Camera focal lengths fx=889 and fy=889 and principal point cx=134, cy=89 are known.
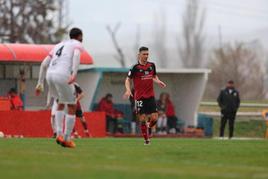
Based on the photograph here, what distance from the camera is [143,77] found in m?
19.8

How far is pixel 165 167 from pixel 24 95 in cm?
2380

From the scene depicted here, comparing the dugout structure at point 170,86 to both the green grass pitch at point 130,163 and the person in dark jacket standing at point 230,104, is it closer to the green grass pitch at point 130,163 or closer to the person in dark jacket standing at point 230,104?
the person in dark jacket standing at point 230,104

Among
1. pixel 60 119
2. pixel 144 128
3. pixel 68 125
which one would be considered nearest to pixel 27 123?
pixel 144 128

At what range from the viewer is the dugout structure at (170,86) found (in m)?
36.4

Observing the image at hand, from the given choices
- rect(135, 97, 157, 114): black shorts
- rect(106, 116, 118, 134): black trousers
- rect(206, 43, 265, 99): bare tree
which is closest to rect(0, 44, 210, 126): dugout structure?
rect(106, 116, 118, 134): black trousers

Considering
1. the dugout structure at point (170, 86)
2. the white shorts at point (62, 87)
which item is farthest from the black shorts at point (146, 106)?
the dugout structure at point (170, 86)

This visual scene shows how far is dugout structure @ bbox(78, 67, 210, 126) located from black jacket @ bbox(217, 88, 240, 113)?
5718mm

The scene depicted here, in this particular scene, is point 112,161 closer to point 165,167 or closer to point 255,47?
point 165,167

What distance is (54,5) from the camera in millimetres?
60312

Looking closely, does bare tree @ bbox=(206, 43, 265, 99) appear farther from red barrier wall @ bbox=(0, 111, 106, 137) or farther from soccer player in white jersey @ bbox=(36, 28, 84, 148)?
soccer player in white jersey @ bbox=(36, 28, 84, 148)

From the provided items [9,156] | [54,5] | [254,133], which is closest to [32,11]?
[54,5]

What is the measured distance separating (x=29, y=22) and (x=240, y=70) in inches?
1028

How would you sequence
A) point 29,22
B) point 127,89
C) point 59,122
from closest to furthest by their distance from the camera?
point 59,122
point 127,89
point 29,22

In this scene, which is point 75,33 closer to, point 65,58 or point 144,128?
point 65,58
